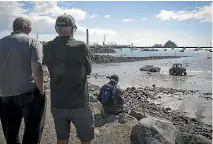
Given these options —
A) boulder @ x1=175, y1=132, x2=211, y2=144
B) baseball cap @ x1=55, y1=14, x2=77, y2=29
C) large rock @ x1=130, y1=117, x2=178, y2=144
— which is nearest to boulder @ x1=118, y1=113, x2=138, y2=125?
large rock @ x1=130, y1=117, x2=178, y2=144

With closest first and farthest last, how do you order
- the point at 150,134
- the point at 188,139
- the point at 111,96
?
the point at 150,134, the point at 188,139, the point at 111,96

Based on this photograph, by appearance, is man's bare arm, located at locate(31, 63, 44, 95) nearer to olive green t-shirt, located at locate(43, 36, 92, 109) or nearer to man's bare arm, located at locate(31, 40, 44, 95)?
man's bare arm, located at locate(31, 40, 44, 95)

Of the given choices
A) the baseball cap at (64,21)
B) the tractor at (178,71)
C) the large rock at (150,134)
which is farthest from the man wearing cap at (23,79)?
the tractor at (178,71)

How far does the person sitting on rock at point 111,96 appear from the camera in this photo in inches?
299

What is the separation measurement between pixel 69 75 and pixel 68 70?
0.19 feet

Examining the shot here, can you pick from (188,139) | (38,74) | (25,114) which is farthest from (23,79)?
(188,139)

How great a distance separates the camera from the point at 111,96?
7.77 meters

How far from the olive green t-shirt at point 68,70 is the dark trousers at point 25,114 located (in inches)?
9.4

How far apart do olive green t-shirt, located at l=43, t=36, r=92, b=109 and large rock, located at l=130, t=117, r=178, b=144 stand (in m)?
3.08

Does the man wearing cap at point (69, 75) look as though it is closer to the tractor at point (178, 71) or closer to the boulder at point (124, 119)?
the boulder at point (124, 119)

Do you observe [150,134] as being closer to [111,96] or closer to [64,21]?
[111,96]

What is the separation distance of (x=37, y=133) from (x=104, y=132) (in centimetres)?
298

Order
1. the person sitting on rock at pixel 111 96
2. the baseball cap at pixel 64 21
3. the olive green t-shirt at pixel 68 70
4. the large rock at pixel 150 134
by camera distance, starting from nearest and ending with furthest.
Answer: the olive green t-shirt at pixel 68 70, the baseball cap at pixel 64 21, the large rock at pixel 150 134, the person sitting on rock at pixel 111 96

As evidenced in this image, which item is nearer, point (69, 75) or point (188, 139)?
point (69, 75)
